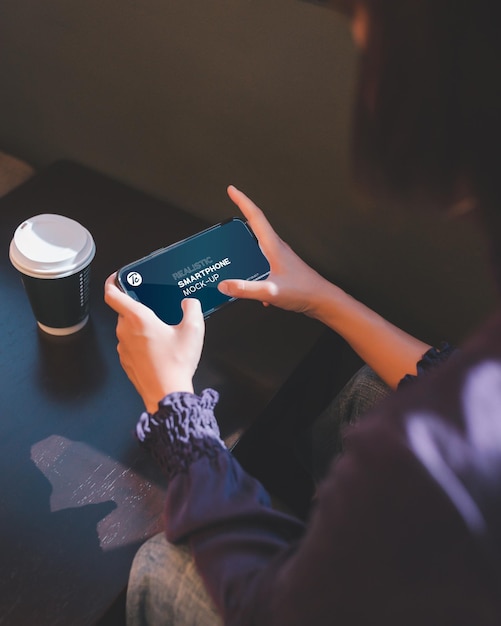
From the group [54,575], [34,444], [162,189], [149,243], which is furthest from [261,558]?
[162,189]

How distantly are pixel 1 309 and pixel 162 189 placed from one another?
1.41 feet

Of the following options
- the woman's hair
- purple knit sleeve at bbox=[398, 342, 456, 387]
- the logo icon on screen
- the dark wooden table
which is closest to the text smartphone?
the logo icon on screen

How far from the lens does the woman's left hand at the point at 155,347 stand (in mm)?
752

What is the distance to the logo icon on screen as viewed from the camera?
86 cm

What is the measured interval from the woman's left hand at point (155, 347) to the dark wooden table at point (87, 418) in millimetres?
92

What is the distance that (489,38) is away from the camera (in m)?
0.46

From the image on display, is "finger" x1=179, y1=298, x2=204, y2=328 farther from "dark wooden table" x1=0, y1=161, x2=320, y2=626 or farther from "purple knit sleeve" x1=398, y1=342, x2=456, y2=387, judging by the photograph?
"purple knit sleeve" x1=398, y1=342, x2=456, y2=387

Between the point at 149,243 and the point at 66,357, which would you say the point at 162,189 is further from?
the point at 66,357

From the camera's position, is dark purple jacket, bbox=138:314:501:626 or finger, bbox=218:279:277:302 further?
finger, bbox=218:279:277:302

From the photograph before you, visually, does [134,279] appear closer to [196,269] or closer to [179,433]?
[196,269]

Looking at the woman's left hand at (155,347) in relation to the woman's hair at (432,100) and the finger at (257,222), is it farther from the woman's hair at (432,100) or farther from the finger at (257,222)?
the woman's hair at (432,100)

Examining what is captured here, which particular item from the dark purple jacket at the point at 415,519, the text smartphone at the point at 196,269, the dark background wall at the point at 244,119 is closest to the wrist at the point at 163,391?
the text smartphone at the point at 196,269

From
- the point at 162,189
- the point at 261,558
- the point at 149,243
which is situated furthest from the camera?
the point at 162,189

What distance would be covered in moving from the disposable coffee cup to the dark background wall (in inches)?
14.4
